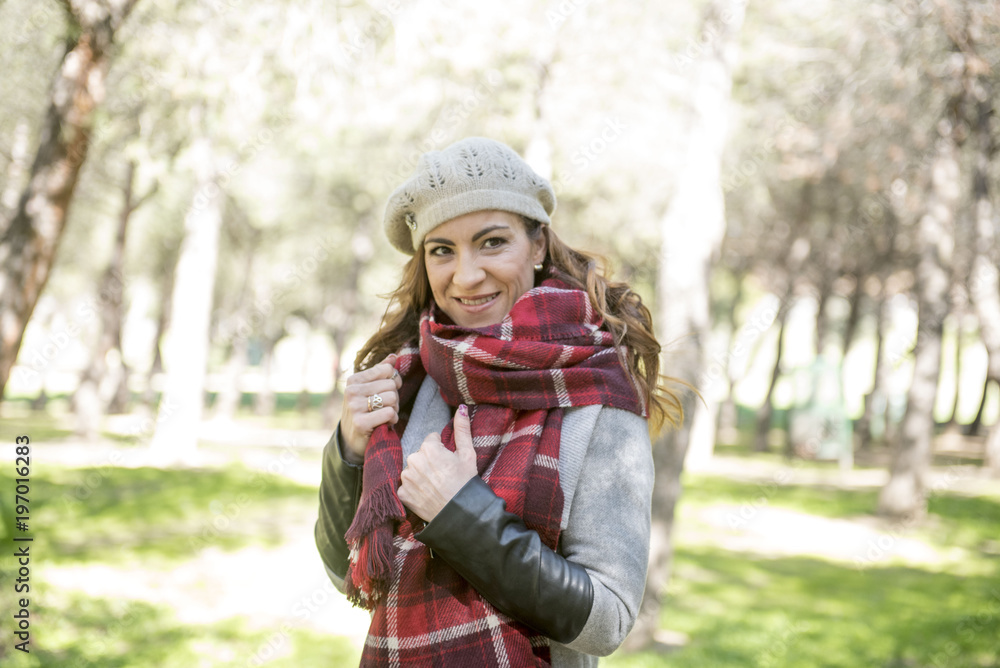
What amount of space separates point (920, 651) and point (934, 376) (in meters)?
6.02

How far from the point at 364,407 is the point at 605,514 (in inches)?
26.7

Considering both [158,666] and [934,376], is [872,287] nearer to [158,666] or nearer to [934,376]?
[934,376]

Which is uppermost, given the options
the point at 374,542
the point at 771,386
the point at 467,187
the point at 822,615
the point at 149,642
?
the point at 771,386

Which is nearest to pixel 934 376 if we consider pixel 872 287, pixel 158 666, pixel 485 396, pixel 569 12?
pixel 569 12

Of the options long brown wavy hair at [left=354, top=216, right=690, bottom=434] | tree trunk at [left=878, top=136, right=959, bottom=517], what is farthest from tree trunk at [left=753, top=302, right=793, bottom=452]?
long brown wavy hair at [left=354, top=216, right=690, bottom=434]

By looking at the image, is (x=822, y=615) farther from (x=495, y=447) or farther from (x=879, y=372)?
(x=879, y=372)

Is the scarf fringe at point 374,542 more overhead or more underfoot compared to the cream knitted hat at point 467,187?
more underfoot

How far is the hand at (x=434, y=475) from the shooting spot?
5.90 feet

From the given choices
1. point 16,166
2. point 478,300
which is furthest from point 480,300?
point 16,166

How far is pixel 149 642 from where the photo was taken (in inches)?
230

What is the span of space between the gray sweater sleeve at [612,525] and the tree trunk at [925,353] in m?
10.9

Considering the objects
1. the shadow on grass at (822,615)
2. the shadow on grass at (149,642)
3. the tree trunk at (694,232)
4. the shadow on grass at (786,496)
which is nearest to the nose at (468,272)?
the tree trunk at (694,232)

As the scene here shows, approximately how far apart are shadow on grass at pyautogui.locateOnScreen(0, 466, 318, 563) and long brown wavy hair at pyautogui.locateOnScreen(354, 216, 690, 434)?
22.6 ft

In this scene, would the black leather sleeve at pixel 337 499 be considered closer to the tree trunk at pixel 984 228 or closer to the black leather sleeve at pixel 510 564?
the black leather sleeve at pixel 510 564
